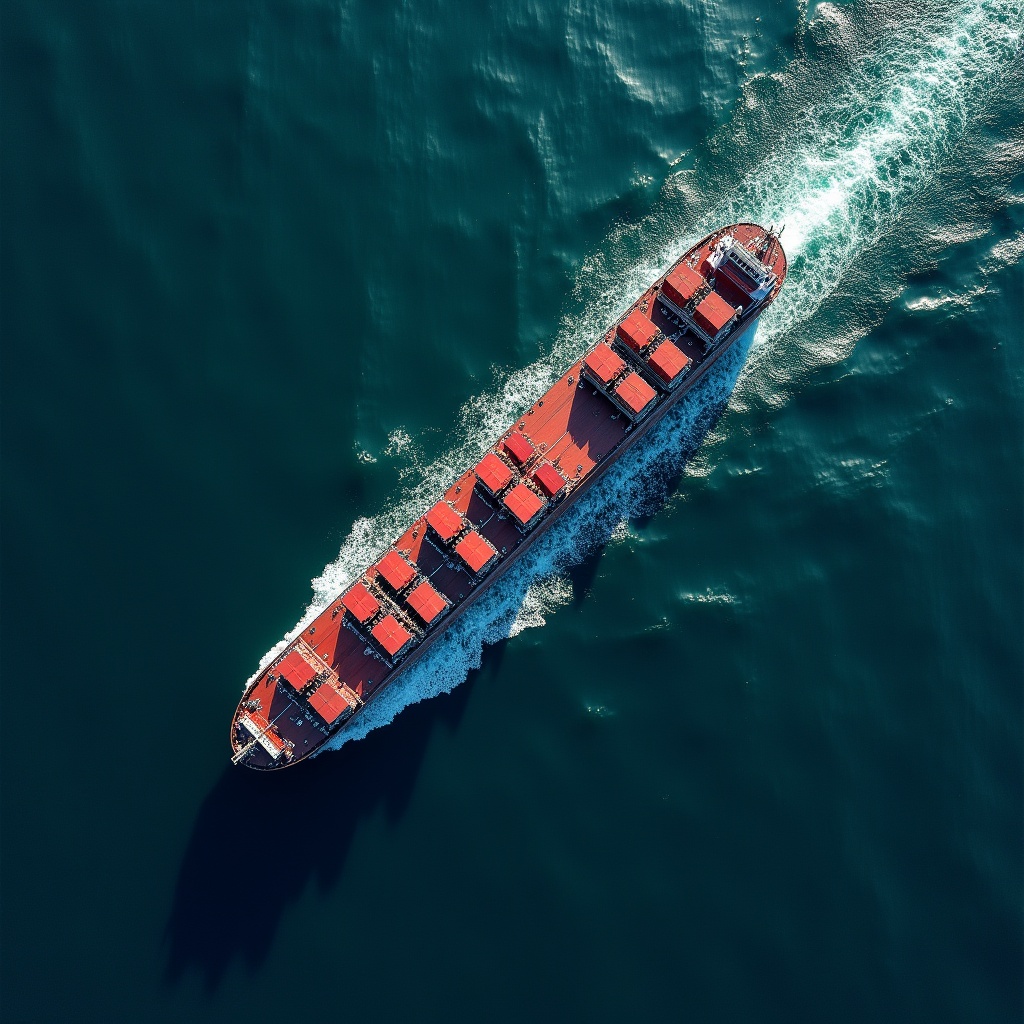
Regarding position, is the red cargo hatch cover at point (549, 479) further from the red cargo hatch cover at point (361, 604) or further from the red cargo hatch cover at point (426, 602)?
the red cargo hatch cover at point (361, 604)

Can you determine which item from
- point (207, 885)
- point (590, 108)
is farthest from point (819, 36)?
point (207, 885)

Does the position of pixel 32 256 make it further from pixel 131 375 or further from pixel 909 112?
pixel 909 112

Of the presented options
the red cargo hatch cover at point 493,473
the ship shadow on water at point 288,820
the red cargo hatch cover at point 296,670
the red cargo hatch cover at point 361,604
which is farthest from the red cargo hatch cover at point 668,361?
the red cargo hatch cover at point 296,670

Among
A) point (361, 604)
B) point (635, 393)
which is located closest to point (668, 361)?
point (635, 393)

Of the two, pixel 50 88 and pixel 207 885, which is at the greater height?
pixel 50 88

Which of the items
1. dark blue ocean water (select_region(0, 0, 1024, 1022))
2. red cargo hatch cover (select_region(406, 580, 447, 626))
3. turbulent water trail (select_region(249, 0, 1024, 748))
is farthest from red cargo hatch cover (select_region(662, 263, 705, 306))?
red cargo hatch cover (select_region(406, 580, 447, 626))
